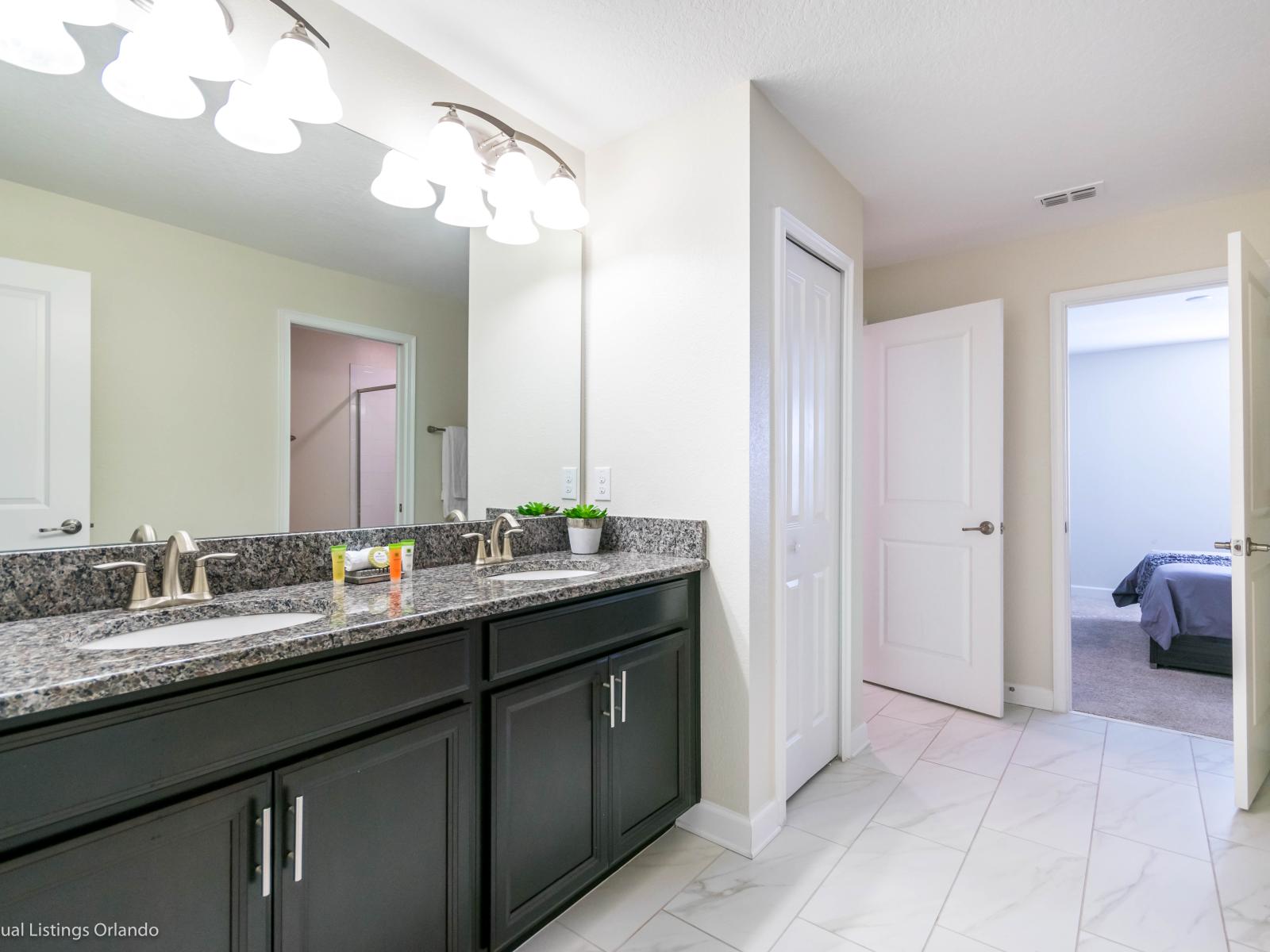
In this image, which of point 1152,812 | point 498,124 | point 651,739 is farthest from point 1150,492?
point 498,124

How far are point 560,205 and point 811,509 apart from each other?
1.42 metres

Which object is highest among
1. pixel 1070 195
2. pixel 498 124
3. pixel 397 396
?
pixel 1070 195

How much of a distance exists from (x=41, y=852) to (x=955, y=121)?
9.41 feet

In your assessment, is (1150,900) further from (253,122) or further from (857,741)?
(253,122)

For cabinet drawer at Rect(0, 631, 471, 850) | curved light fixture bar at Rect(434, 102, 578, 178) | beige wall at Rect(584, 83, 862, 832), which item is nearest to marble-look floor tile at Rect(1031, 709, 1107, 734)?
beige wall at Rect(584, 83, 862, 832)

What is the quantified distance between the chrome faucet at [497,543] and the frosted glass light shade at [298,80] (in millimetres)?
1181

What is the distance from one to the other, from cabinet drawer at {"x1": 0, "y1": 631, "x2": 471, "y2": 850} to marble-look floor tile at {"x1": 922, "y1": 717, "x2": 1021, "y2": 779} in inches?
88.7

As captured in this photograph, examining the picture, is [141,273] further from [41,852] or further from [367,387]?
[41,852]

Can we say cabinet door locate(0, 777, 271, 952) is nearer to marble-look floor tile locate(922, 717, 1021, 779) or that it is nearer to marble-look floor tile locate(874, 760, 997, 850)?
marble-look floor tile locate(874, 760, 997, 850)

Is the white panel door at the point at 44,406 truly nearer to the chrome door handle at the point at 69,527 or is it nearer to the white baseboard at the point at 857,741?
the chrome door handle at the point at 69,527

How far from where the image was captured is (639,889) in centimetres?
175

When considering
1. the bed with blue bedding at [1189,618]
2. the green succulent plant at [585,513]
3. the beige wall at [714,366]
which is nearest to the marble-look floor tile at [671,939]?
the beige wall at [714,366]

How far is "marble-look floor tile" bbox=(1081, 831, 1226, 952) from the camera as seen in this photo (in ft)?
5.06

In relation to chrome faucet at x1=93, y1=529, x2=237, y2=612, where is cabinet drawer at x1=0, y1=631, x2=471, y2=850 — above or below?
below
